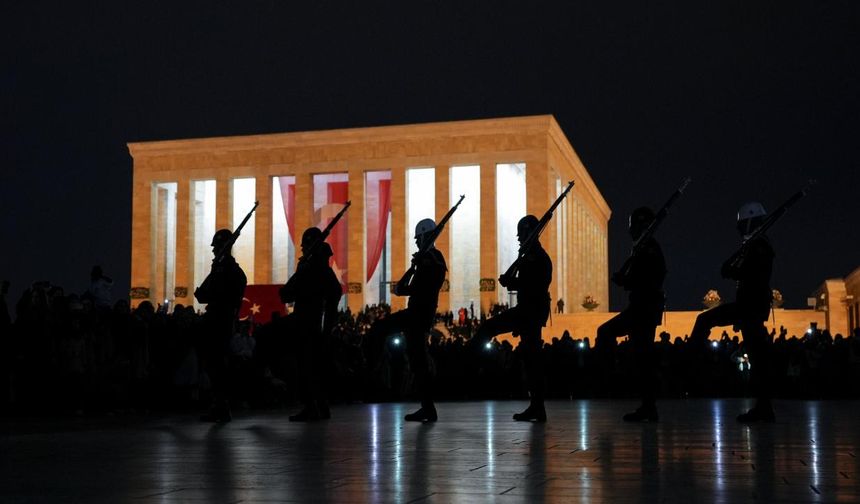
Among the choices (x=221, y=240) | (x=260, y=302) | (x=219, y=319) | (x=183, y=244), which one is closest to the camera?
(x=219, y=319)

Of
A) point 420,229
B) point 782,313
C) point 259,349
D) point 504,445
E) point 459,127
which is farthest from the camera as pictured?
point 459,127

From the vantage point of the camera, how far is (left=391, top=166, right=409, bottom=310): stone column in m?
56.9

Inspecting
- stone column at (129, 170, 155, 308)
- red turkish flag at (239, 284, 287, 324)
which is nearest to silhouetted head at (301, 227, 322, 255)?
red turkish flag at (239, 284, 287, 324)

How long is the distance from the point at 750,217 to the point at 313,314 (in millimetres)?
4807

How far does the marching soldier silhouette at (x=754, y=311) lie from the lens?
10891 millimetres

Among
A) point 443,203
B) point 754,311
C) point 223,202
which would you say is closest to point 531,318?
point 754,311

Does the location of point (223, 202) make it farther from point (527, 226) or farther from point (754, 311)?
point (754, 311)

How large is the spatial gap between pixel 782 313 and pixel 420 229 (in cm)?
3905

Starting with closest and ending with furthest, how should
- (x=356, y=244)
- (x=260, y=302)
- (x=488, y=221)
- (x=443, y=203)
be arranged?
1. (x=260, y=302)
2. (x=488, y=221)
3. (x=443, y=203)
4. (x=356, y=244)

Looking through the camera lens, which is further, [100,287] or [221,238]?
[100,287]

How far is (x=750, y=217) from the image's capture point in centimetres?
1129

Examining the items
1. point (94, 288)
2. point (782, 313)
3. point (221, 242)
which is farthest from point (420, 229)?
point (782, 313)

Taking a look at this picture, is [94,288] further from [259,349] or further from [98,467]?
[98,467]

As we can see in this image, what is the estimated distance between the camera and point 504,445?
766 cm
